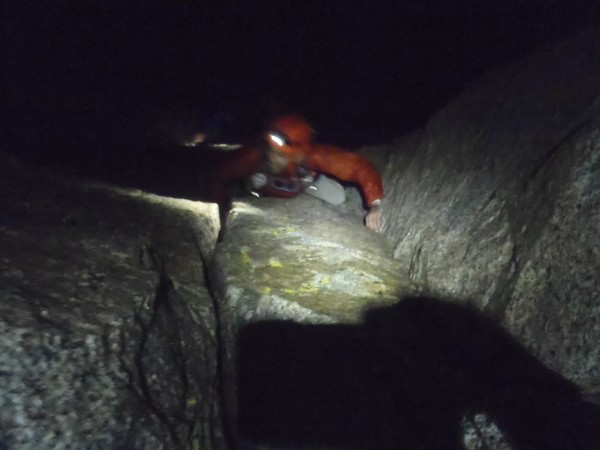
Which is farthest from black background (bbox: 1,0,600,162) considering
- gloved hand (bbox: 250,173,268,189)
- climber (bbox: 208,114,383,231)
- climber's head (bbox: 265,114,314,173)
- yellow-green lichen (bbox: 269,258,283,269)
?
yellow-green lichen (bbox: 269,258,283,269)

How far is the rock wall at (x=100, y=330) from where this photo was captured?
1871mm

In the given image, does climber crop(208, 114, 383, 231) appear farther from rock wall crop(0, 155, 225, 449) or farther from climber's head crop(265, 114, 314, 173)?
rock wall crop(0, 155, 225, 449)

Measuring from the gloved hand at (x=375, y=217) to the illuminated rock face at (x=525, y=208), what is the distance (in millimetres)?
288

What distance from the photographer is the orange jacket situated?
5.55m

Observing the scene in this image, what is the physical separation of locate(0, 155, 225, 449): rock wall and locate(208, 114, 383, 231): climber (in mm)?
1979

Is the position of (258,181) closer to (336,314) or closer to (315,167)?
(315,167)

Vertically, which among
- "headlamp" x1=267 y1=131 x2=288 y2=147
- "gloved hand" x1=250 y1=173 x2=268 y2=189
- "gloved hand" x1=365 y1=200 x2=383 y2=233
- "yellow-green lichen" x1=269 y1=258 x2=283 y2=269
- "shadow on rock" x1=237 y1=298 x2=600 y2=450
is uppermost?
"headlamp" x1=267 y1=131 x2=288 y2=147

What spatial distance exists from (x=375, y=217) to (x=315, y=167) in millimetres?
1292

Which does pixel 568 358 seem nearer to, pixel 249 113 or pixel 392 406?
pixel 392 406

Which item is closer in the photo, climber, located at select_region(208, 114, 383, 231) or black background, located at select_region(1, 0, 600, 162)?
climber, located at select_region(208, 114, 383, 231)

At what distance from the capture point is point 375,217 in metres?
5.41

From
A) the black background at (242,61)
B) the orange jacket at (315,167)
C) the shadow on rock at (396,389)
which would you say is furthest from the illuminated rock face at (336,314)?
the black background at (242,61)

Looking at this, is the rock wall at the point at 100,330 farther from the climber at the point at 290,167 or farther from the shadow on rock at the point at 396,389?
the climber at the point at 290,167

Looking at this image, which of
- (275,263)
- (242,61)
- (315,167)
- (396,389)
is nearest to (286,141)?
(315,167)
